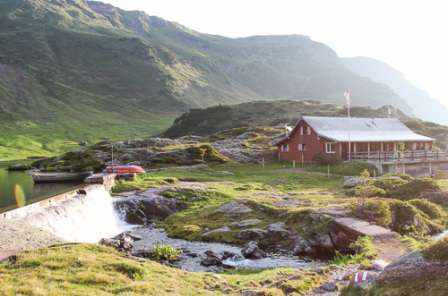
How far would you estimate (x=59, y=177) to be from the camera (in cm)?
7681

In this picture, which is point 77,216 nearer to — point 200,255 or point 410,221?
point 200,255

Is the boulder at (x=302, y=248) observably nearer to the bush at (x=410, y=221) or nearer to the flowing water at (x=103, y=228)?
the flowing water at (x=103, y=228)

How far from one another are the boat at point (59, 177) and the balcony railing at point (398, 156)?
45.2m

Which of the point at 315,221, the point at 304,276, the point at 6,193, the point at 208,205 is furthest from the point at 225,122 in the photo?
the point at 304,276

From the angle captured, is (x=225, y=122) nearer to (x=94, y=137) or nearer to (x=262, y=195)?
(x=94, y=137)

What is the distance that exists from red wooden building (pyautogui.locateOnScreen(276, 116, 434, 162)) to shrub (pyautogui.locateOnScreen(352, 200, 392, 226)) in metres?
38.9

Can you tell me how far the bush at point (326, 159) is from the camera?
74.6 metres

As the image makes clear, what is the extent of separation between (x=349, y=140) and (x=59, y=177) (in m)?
49.7

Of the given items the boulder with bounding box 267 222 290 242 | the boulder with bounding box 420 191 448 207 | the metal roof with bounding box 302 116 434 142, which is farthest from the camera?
the metal roof with bounding box 302 116 434 142

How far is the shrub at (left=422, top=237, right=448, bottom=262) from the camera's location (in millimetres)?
13805

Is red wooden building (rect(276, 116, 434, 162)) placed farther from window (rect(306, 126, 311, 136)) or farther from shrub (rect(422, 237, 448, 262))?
shrub (rect(422, 237, 448, 262))

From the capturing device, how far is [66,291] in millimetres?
16766

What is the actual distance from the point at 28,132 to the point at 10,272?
194842 millimetres

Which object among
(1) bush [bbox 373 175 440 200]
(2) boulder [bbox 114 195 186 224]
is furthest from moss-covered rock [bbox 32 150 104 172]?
(1) bush [bbox 373 175 440 200]
